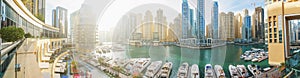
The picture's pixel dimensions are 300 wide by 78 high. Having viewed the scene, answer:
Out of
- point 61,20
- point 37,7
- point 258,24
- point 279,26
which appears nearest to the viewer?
point 279,26

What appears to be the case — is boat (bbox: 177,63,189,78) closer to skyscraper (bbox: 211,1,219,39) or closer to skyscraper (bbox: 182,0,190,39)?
skyscraper (bbox: 182,0,190,39)

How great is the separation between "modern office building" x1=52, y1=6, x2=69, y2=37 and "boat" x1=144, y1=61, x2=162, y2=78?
3.95ft

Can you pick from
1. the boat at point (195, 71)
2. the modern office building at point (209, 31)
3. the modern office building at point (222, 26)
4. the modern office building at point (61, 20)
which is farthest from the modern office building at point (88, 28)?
the modern office building at point (222, 26)

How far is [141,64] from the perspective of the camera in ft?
8.04

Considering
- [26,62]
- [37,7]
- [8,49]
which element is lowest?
[26,62]

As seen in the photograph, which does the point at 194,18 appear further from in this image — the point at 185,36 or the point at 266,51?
the point at 266,51

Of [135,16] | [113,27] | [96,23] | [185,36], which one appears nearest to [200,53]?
[185,36]

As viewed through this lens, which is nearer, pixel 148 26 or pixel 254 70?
pixel 254 70

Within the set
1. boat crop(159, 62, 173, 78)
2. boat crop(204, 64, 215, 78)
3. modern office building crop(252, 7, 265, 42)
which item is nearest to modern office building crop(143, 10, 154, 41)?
boat crop(159, 62, 173, 78)

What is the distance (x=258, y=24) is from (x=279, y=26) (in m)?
0.20

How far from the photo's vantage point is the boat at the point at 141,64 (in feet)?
8.01

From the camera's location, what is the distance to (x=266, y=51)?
2.05 metres

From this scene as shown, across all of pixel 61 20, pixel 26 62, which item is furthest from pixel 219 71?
pixel 26 62

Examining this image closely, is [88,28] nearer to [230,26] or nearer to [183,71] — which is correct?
[183,71]
